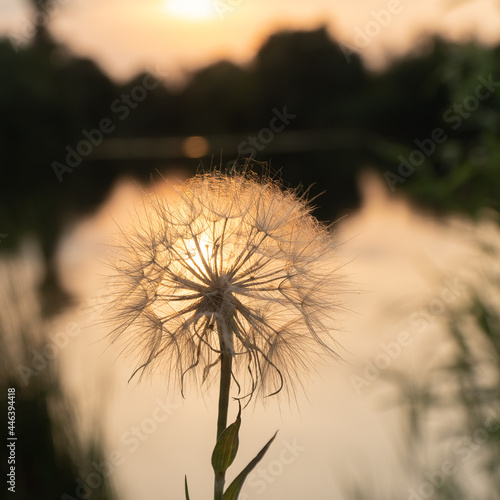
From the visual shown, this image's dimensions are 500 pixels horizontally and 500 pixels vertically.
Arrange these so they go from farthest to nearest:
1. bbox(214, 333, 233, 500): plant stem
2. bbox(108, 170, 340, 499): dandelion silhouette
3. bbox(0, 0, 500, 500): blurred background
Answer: bbox(0, 0, 500, 500): blurred background, bbox(108, 170, 340, 499): dandelion silhouette, bbox(214, 333, 233, 500): plant stem

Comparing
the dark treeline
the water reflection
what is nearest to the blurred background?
the water reflection

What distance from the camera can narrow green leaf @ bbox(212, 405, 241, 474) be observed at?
2.74ft

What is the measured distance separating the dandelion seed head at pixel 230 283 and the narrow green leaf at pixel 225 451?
88 millimetres

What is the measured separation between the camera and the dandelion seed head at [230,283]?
0.99 metres

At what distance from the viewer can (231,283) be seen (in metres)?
1.08

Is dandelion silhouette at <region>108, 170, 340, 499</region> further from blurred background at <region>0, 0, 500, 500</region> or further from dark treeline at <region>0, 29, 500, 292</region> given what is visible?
dark treeline at <region>0, 29, 500, 292</region>

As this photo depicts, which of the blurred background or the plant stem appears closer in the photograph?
the plant stem

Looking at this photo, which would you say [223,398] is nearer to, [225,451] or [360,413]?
[225,451]

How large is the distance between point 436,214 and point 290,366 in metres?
21.4

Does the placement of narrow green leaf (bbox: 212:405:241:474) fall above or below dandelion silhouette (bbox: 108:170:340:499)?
below

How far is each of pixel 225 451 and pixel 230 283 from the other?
11.4 inches

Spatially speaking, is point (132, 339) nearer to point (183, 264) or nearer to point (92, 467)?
point (183, 264)

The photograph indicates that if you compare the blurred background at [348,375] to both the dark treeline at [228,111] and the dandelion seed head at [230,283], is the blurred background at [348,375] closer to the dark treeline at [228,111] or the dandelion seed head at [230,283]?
the dandelion seed head at [230,283]

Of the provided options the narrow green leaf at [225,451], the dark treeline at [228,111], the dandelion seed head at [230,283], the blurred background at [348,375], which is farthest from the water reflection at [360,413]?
the dark treeline at [228,111]
